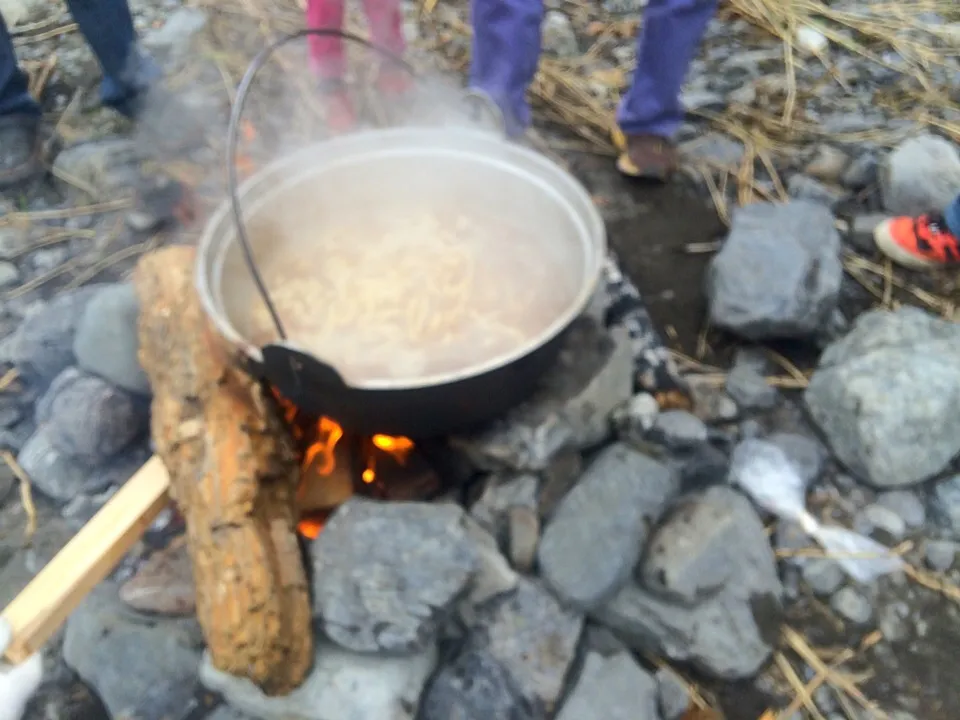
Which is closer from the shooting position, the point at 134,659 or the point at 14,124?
the point at 134,659

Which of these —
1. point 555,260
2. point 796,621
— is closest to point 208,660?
point 555,260

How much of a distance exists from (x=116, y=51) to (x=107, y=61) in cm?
5

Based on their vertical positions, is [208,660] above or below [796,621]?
above

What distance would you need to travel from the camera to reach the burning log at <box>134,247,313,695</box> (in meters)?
1.52

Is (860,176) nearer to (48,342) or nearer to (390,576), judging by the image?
(390,576)

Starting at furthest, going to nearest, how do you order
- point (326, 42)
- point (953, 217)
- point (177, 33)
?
point (177, 33) → point (326, 42) → point (953, 217)

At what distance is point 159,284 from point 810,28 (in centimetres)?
292

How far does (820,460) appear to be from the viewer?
6.88 feet

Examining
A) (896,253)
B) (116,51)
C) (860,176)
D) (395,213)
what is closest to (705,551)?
(395,213)

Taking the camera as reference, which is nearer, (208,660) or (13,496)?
(208,660)

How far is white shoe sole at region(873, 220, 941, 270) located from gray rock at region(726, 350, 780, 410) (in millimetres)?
683

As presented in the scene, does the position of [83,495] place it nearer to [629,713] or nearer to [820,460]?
[629,713]

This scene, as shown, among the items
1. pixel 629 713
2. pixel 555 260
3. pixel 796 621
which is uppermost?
pixel 555 260

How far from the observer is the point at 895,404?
2012 mm
